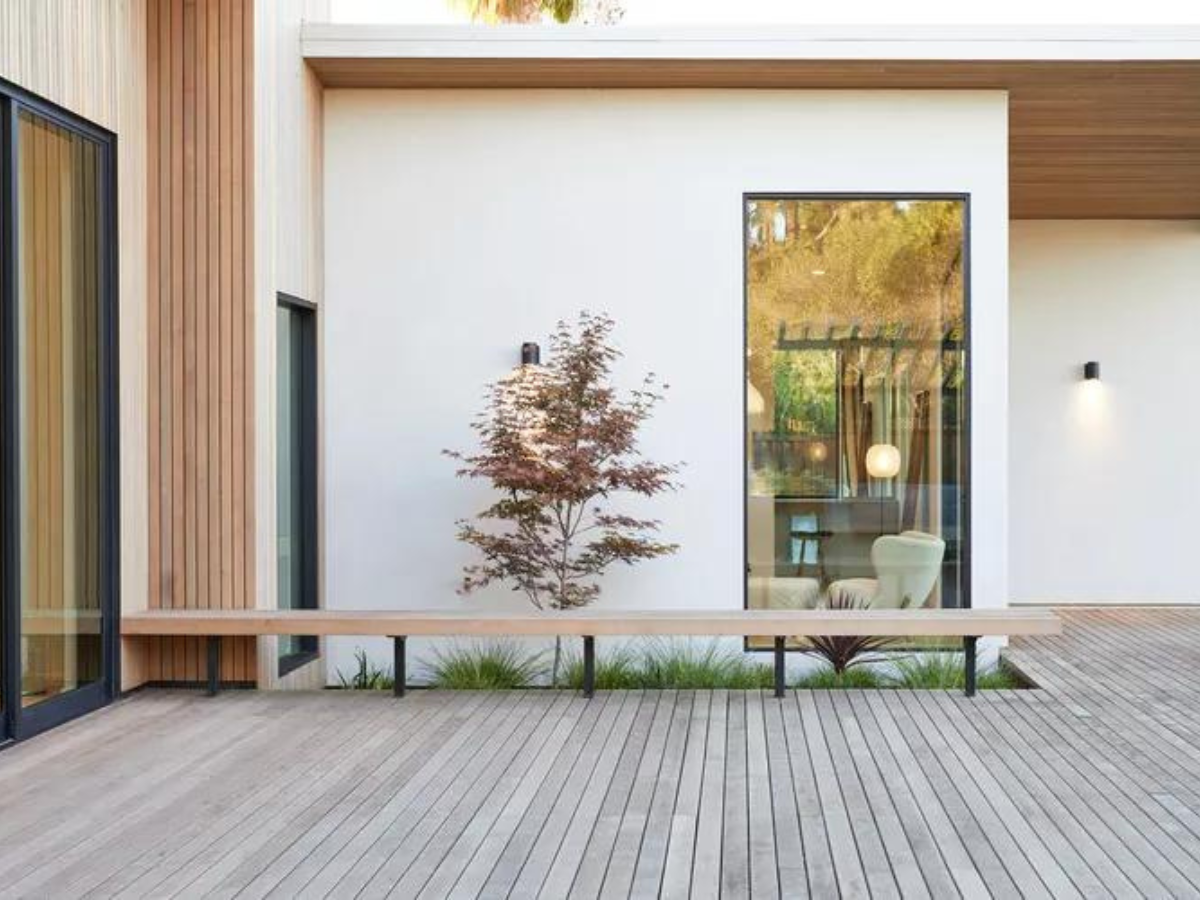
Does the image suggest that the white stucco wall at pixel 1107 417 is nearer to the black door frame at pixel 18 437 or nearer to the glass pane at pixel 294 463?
the glass pane at pixel 294 463

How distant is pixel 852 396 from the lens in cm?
757

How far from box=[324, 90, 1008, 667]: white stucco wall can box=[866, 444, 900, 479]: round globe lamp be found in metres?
0.50

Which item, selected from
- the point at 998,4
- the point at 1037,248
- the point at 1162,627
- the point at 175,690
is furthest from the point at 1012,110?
the point at 175,690

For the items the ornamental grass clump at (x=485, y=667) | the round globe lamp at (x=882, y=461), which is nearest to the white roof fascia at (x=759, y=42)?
the round globe lamp at (x=882, y=461)

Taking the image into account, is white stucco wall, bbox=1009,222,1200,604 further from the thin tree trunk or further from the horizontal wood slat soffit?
the thin tree trunk

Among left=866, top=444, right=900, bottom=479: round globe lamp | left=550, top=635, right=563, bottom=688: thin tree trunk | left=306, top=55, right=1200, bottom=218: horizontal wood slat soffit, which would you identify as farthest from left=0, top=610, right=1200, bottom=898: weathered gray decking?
left=306, top=55, right=1200, bottom=218: horizontal wood slat soffit

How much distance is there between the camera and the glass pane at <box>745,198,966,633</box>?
24.8 ft

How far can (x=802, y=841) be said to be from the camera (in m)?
4.06

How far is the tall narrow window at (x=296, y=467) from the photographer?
7188 mm

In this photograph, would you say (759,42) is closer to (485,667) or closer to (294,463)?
(294,463)

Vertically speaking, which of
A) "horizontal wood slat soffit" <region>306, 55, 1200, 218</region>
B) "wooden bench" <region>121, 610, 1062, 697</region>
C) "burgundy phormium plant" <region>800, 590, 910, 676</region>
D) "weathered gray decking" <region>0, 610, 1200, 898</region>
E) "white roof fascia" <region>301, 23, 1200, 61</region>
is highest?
"white roof fascia" <region>301, 23, 1200, 61</region>

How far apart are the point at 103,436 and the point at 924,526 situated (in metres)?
4.57

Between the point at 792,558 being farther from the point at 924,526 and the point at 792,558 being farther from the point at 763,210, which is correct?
the point at 763,210

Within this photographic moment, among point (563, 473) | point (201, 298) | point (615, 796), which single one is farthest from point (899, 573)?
point (201, 298)
